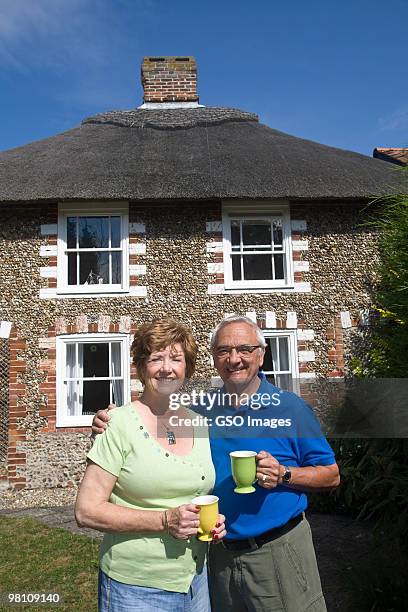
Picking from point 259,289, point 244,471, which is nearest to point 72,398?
point 259,289

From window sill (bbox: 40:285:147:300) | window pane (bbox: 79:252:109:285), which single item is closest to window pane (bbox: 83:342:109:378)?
window sill (bbox: 40:285:147:300)

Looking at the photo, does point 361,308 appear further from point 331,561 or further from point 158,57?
point 158,57

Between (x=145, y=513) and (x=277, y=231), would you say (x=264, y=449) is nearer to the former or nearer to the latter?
(x=145, y=513)

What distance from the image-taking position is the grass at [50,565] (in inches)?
165

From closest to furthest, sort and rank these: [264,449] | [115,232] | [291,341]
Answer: [264,449] → [291,341] → [115,232]

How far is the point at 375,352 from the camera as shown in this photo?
8.35 metres

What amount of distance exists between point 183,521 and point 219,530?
0.18m

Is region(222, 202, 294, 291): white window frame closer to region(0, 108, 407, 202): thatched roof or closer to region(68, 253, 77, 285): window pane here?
region(0, 108, 407, 202): thatched roof

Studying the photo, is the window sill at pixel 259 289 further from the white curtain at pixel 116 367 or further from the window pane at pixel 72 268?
the window pane at pixel 72 268

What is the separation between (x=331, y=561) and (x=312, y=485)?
352 cm

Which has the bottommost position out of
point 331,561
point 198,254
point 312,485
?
point 331,561

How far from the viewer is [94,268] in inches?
352

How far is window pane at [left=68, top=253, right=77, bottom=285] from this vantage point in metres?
8.85

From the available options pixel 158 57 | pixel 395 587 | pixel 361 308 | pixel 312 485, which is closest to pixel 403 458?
pixel 395 587
